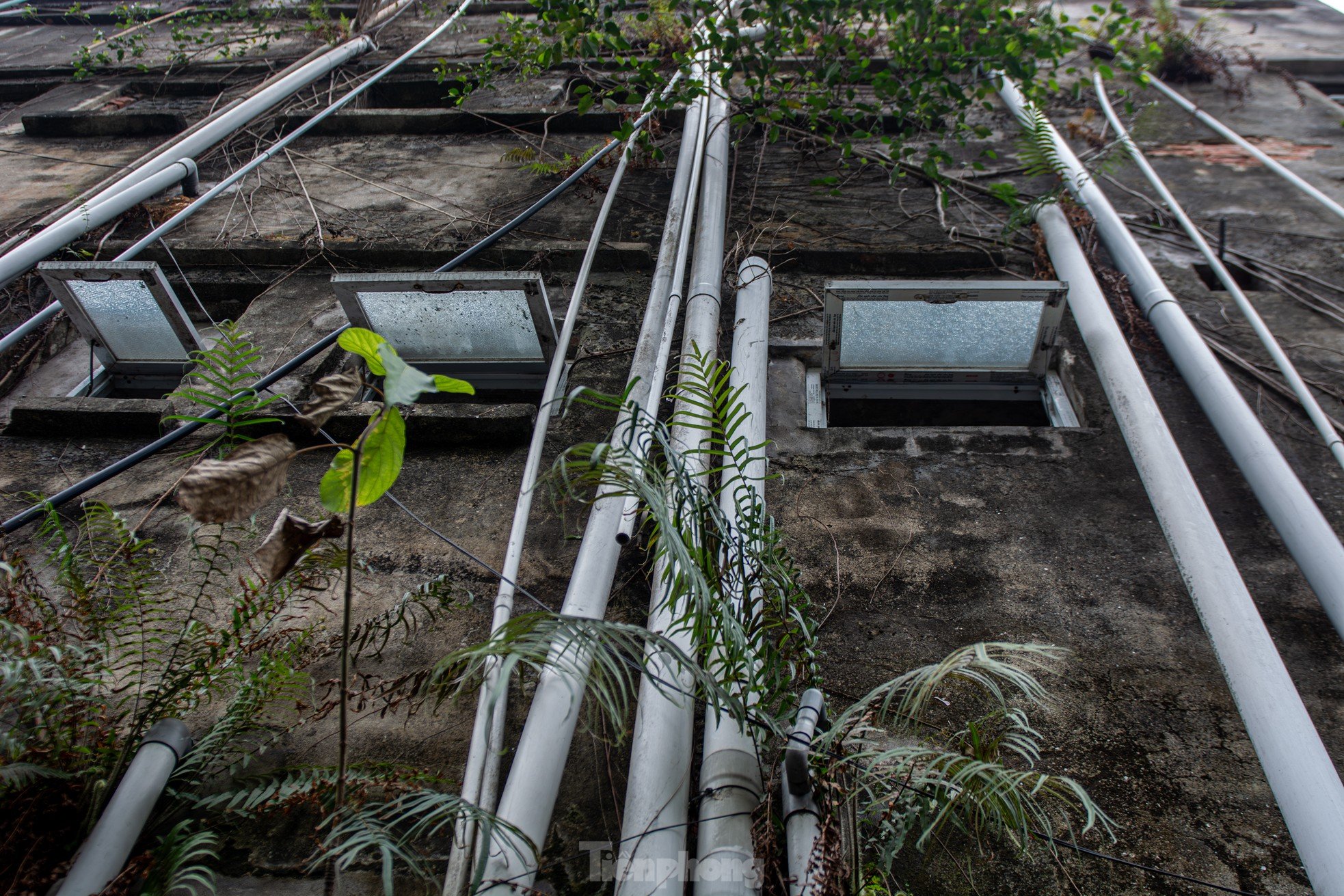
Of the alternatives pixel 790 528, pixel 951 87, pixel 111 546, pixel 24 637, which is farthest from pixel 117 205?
pixel 951 87

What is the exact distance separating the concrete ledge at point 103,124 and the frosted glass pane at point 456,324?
15.7ft

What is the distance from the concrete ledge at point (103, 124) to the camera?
685 centimetres

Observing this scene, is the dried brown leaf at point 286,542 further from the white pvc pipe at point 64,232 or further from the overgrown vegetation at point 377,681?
the white pvc pipe at point 64,232

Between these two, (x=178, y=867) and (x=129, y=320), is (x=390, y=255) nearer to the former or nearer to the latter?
(x=129, y=320)

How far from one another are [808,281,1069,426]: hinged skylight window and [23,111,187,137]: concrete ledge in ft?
21.2

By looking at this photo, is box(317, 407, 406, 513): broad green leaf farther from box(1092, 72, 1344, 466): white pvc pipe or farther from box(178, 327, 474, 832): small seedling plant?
box(1092, 72, 1344, 466): white pvc pipe

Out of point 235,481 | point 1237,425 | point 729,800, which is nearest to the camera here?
point 235,481

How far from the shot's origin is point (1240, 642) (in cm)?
226

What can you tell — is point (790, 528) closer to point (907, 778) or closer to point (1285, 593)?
point (907, 778)

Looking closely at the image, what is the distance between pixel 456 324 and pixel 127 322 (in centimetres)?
171

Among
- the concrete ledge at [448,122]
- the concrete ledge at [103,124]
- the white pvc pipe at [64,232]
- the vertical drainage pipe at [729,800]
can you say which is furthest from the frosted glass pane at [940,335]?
the concrete ledge at [103,124]

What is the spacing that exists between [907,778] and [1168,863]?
985 mm

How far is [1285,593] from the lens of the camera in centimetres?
290

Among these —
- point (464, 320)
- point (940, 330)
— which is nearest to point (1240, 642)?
point (940, 330)
